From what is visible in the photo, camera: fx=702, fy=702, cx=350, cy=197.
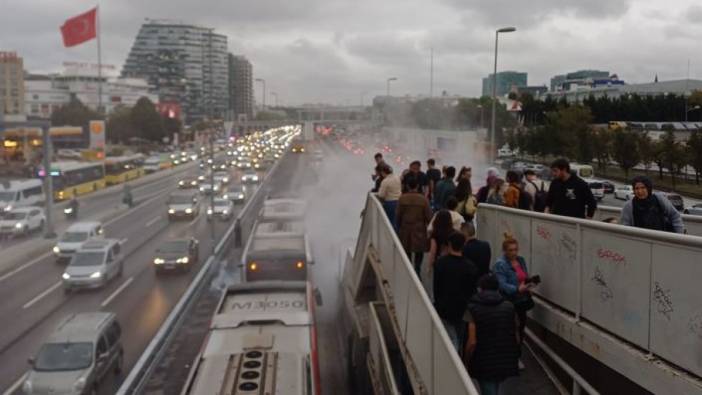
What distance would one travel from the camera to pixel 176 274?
27.3 m

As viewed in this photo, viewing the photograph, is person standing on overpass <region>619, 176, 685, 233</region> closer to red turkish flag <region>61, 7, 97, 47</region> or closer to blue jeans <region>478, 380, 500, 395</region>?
blue jeans <region>478, 380, 500, 395</region>

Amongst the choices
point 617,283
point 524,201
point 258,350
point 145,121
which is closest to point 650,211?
point 617,283

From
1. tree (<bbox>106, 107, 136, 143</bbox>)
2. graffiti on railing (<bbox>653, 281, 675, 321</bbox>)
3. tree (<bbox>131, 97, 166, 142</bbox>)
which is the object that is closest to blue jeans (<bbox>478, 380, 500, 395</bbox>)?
graffiti on railing (<bbox>653, 281, 675, 321</bbox>)

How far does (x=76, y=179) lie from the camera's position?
58.4 meters

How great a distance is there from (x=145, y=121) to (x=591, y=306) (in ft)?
362

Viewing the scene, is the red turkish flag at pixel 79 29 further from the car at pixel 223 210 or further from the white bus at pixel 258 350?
the white bus at pixel 258 350

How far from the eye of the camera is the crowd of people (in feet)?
18.2

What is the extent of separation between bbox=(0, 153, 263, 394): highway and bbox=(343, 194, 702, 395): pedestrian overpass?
401 inches

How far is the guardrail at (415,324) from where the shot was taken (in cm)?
486

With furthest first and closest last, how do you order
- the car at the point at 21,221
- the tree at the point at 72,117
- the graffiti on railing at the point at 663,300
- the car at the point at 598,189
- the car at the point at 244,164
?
the tree at the point at 72,117, the car at the point at 244,164, the car at the point at 21,221, the car at the point at 598,189, the graffiti on railing at the point at 663,300

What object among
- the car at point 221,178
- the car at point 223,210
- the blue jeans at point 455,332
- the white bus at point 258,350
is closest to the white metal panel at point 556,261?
the blue jeans at point 455,332

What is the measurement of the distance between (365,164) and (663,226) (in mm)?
57528

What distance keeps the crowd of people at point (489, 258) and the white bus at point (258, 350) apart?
94.3 inches

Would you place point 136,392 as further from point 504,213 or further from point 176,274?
point 176,274
